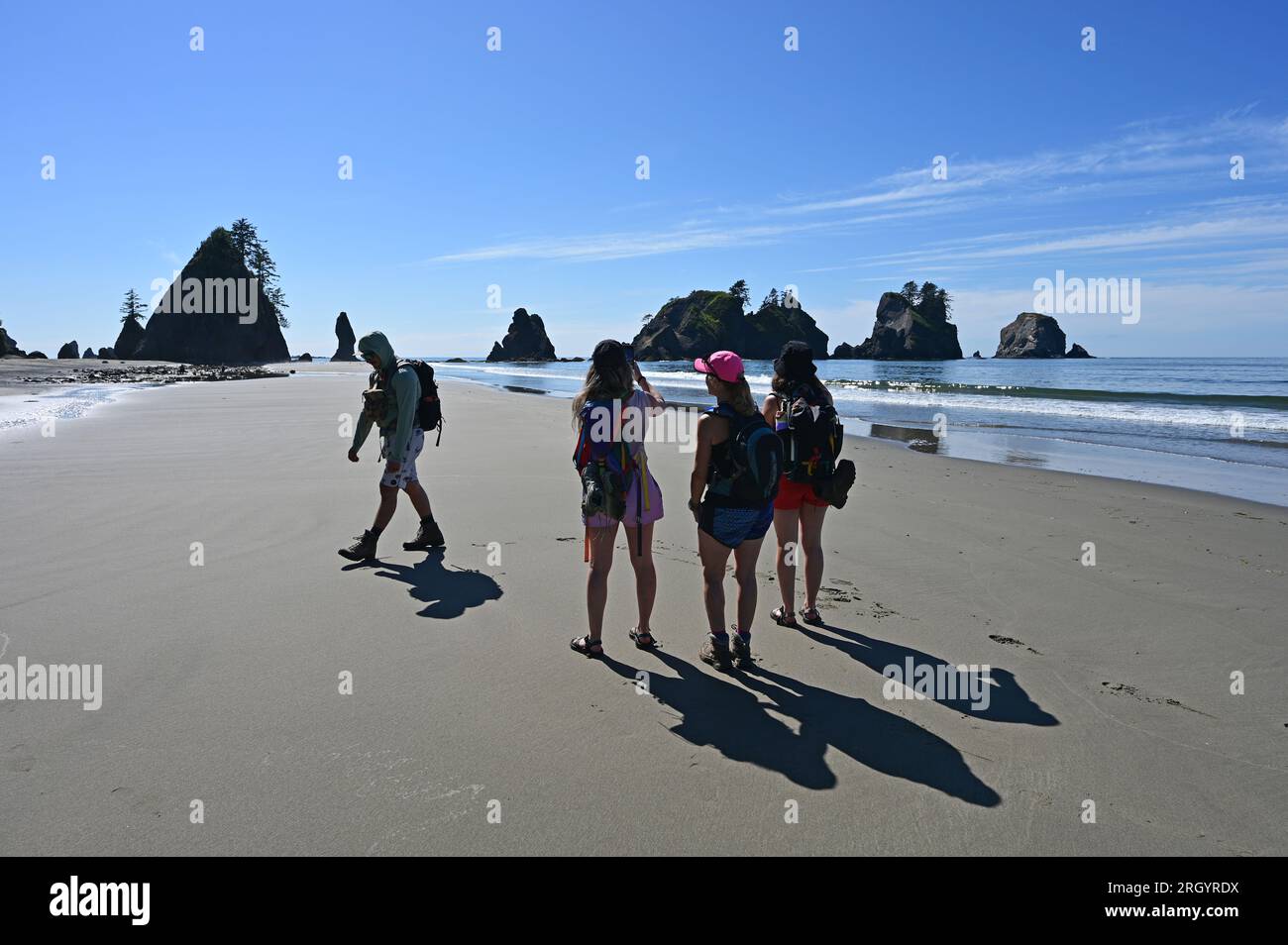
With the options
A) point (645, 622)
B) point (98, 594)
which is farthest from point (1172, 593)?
point (98, 594)

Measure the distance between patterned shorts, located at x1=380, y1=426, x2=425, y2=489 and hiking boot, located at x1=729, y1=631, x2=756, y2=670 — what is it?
3.62m

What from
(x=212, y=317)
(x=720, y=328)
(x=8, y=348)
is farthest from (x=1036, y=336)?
(x=8, y=348)

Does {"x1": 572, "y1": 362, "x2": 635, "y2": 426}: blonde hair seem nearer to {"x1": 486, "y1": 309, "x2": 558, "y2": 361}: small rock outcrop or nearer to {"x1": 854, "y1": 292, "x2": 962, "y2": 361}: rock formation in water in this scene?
{"x1": 854, "y1": 292, "x2": 962, "y2": 361}: rock formation in water

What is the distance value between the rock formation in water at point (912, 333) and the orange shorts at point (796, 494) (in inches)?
4971

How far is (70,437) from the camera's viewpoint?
12250 mm

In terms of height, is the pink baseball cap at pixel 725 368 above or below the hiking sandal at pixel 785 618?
above

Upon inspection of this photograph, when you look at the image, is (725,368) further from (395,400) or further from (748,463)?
(395,400)

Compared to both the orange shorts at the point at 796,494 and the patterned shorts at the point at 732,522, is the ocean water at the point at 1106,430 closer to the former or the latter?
the orange shorts at the point at 796,494

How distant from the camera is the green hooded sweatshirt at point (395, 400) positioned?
669 cm

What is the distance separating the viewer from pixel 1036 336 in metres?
128

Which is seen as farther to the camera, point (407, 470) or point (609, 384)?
point (407, 470)

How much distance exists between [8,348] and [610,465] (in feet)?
247

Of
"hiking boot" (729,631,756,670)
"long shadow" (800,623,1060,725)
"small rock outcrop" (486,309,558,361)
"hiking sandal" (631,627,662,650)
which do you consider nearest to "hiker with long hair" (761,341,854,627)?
"long shadow" (800,623,1060,725)

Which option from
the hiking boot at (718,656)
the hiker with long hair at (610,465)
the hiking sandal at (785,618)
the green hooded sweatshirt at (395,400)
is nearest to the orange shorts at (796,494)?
the hiking sandal at (785,618)
